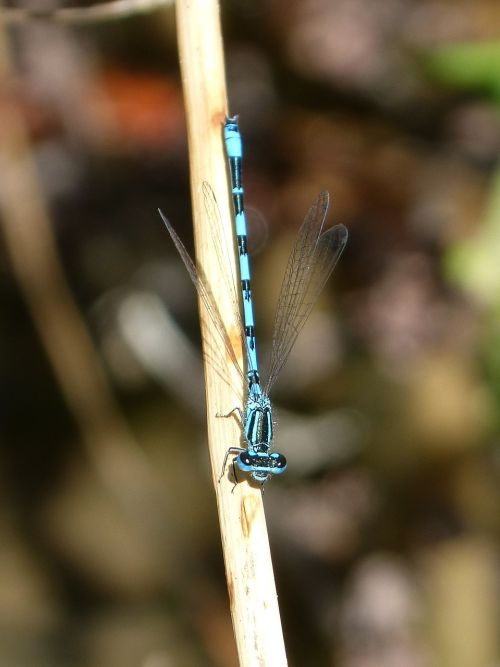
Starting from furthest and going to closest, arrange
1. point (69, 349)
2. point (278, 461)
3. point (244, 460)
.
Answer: point (69, 349) → point (278, 461) → point (244, 460)

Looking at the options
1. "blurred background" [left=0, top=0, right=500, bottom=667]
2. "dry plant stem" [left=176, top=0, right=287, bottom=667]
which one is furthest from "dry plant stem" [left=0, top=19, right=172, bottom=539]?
"dry plant stem" [left=176, top=0, right=287, bottom=667]

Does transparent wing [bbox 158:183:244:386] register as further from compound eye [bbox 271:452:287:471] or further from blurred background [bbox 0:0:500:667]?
blurred background [bbox 0:0:500:667]

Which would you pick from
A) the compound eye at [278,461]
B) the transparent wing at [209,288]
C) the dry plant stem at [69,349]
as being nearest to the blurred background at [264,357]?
the dry plant stem at [69,349]

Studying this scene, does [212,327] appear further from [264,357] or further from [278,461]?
[264,357]

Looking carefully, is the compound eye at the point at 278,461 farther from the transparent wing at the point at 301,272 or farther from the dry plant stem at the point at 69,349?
the dry plant stem at the point at 69,349

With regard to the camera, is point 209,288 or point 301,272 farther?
point 301,272

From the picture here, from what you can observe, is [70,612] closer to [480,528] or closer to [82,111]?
[480,528]

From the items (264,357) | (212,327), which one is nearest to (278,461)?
(212,327)
